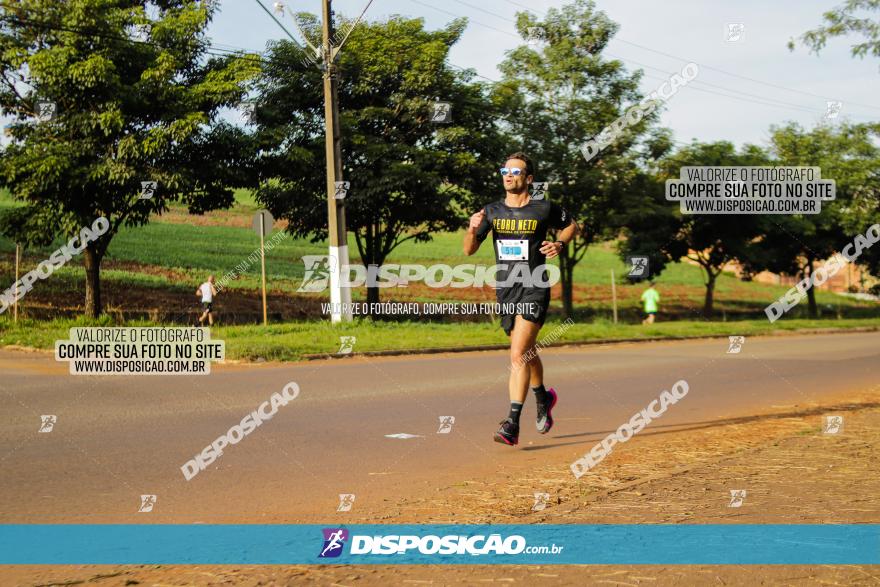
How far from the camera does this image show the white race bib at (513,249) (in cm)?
704

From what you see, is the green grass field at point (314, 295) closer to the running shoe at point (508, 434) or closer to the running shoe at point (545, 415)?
the running shoe at point (545, 415)

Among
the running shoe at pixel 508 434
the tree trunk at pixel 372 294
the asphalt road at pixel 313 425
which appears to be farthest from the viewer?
the tree trunk at pixel 372 294

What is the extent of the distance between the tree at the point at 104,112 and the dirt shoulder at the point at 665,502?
18.4 metres

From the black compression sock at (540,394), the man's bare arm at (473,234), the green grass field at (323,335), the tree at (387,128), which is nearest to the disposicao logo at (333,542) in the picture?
the man's bare arm at (473,234)

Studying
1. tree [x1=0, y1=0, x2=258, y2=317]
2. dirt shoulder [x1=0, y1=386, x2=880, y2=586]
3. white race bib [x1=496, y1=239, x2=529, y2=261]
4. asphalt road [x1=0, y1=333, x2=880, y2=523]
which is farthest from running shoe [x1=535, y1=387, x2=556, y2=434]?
tree [x1=0, y1=0, x2=258, y2=317]

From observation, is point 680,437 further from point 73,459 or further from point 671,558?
point 73,459

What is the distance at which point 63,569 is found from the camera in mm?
4172

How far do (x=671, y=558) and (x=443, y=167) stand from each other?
28.4 metres

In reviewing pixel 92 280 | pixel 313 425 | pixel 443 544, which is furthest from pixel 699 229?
pixel 443 544

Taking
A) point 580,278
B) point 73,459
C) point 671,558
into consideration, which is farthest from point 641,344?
point 580,278

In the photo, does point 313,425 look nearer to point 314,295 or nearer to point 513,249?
point 513,249

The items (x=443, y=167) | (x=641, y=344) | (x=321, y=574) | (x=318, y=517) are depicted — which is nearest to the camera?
(x=321, y=574)

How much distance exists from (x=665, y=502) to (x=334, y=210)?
1761cm

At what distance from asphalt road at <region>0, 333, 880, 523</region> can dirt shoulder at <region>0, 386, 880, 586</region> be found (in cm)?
43
